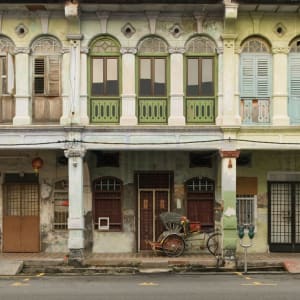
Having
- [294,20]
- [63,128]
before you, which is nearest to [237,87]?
[294,20]

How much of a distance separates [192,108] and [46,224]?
252 inches

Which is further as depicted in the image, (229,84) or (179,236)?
(179,236)

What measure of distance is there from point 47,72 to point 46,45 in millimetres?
845

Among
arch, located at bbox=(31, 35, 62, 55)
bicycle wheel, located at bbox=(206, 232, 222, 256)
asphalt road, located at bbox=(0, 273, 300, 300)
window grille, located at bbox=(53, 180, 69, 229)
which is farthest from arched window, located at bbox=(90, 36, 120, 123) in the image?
asphalt road, located at bbox=(0, 273, 300, 300)

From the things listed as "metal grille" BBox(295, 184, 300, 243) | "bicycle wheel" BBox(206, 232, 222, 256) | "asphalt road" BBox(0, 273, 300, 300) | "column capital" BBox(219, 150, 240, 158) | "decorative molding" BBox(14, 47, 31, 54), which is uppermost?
"decorative molding" BBox(14, 47, 31, 54)

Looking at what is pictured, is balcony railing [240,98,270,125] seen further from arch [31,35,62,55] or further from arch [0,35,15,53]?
arch [0,35,15,53]

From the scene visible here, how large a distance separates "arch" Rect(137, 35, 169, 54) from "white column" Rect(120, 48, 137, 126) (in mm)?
351

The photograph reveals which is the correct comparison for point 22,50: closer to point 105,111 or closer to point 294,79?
point 105,111

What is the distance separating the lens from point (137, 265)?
20.0 metres

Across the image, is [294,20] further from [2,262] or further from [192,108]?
[2,262]

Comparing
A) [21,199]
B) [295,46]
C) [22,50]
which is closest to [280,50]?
[295,46]

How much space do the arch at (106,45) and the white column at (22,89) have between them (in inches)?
83.1

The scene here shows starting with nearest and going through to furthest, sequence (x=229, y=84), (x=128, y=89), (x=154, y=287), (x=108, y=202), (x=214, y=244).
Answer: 1. (x=154, y=287)
2. (x=229, y=84)
3. (x=128, y=89)
4. (x=214, y=244)
5. (x=108, y=202)

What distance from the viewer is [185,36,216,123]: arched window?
815 inches
